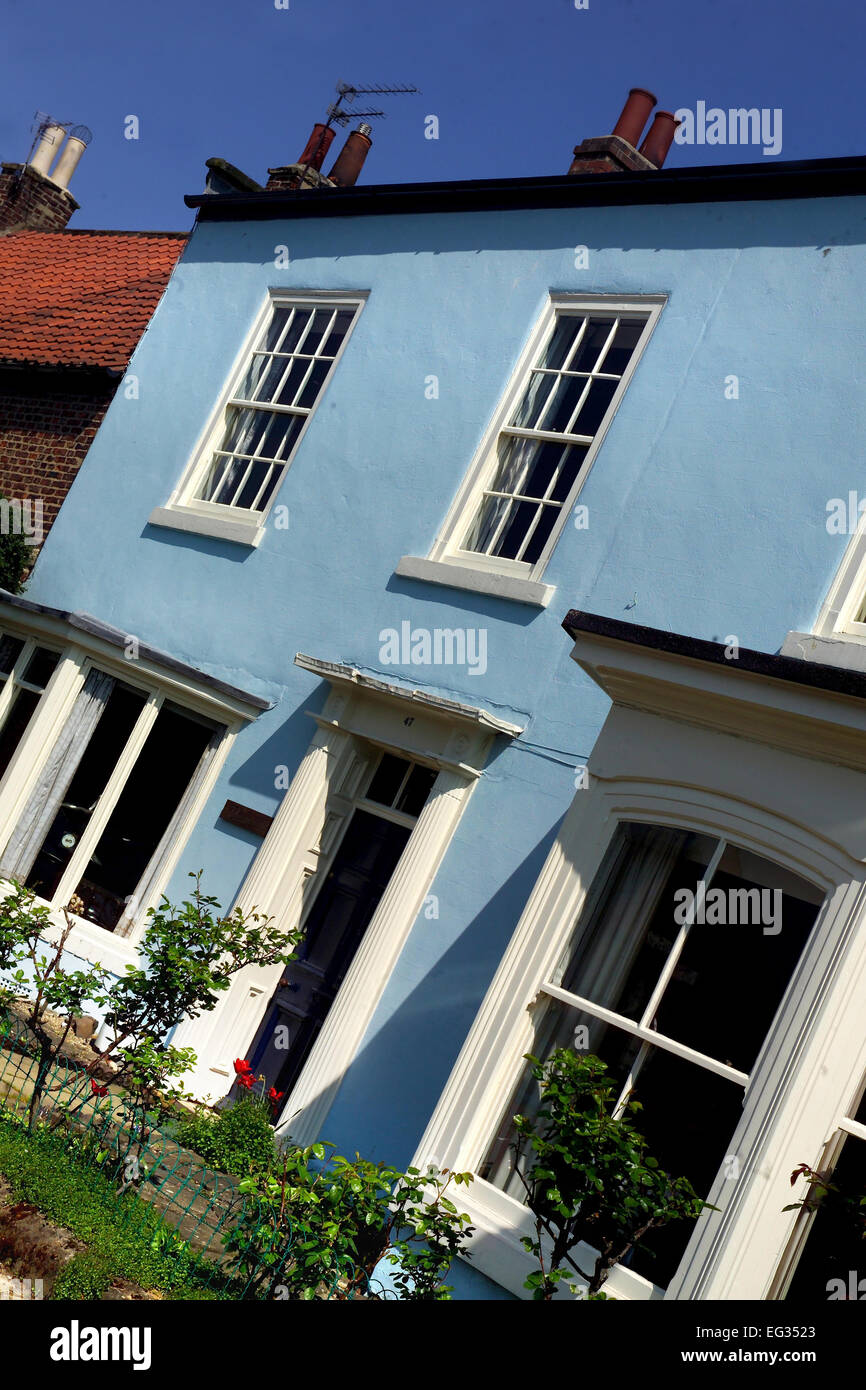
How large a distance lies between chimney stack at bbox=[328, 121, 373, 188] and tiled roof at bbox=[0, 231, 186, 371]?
2.04 meters

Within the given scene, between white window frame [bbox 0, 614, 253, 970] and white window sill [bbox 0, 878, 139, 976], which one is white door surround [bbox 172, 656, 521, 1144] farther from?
white window sill [bbox 0, 878, 139, 976]

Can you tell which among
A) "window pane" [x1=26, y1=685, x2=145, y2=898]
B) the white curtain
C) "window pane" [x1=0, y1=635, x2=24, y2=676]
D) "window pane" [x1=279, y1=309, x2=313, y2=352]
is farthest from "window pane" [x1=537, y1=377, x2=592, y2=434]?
"window pane" [x1=0, y1=635, x2=24, y2=676]

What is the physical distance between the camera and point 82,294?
1473cm

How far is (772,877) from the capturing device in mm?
5961

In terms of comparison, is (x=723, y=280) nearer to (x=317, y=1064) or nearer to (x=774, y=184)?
(x=774, y=184)

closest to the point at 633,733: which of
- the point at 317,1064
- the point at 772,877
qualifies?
the point at 772,877

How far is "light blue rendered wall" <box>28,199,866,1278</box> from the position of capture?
820 centimetres

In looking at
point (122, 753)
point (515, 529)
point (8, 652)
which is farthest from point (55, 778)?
point (515, 529)

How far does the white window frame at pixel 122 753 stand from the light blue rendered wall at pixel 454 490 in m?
0.22

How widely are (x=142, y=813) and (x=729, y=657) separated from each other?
6486 mm

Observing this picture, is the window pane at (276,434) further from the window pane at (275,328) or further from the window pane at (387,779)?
the window pane at (387,779)

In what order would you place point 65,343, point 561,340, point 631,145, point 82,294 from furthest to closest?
1. point 82,294
2. point 65,343
3. point 631,145
4. point 561,340

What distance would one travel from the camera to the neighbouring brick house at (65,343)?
1298 cm

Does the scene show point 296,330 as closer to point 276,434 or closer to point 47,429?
point 276,434
